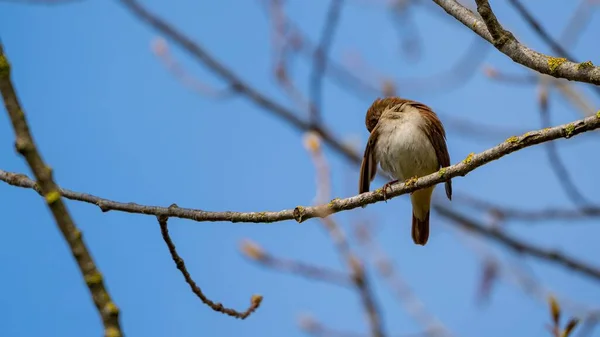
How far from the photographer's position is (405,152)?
5930mm

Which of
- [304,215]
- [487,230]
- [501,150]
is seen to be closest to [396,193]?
[304,215]

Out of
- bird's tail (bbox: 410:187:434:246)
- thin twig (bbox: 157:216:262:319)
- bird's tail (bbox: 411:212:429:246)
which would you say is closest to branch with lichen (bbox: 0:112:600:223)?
thin twig (bbox: 157:216:262:319)

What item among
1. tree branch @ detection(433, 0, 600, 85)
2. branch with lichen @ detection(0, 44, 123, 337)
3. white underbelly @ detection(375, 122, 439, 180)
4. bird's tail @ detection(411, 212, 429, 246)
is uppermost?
white underbelly @ detection(375, 122, 439, 180)

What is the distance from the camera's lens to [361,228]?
229 inches

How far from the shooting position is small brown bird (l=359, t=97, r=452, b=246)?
5941 millimetres

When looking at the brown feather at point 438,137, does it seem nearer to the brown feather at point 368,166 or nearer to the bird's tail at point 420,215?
the bird's tail at point 420,215

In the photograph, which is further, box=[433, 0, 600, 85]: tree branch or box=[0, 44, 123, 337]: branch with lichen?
box=[433, 0, 600, 85]: tree branch

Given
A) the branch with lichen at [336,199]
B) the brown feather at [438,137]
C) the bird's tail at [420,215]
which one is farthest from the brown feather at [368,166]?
the branch with lichen at [336,199]

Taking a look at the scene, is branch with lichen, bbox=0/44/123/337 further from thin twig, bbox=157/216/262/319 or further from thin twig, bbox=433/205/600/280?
thin twig, bbox=433/205/600/280

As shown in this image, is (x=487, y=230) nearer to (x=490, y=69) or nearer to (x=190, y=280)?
(x=490, y=69)

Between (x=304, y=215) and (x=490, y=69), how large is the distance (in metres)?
3.87

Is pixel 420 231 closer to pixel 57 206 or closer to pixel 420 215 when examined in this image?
pixel 420 215

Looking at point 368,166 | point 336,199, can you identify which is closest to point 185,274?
point 336,199

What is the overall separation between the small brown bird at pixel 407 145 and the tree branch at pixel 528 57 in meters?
2.62
